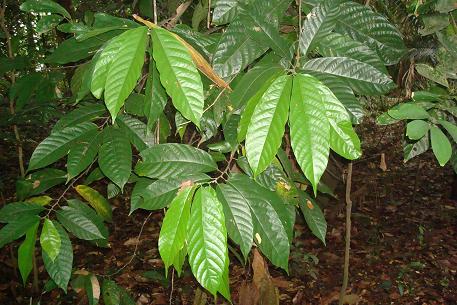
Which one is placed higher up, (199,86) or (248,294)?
(199,86)

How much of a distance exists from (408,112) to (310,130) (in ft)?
1.20

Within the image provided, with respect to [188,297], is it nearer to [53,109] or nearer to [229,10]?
[53,109]

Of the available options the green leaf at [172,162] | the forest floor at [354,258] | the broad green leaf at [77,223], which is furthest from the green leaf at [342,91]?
the forest floor at [354,258]

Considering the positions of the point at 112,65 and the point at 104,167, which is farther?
the point at 104,167

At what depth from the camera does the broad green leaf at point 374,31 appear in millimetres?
980

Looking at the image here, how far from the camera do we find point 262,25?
0.86m

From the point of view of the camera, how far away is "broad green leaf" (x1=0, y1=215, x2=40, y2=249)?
109cm

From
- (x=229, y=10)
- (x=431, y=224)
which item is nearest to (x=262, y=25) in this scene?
(x=229, y=10)

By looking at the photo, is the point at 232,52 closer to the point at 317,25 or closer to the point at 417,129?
the point at 317,25

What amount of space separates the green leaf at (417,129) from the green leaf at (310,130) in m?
0.33

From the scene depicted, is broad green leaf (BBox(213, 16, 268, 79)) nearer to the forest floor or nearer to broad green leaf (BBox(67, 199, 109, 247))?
broad green leaf (BBox(67, 199, 109, 247))

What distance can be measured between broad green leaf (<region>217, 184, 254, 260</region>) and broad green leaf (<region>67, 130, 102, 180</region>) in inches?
14.9

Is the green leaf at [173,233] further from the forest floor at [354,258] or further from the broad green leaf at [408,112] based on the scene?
the forest floor at [354,258]

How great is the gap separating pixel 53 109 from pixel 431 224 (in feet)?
9.53
